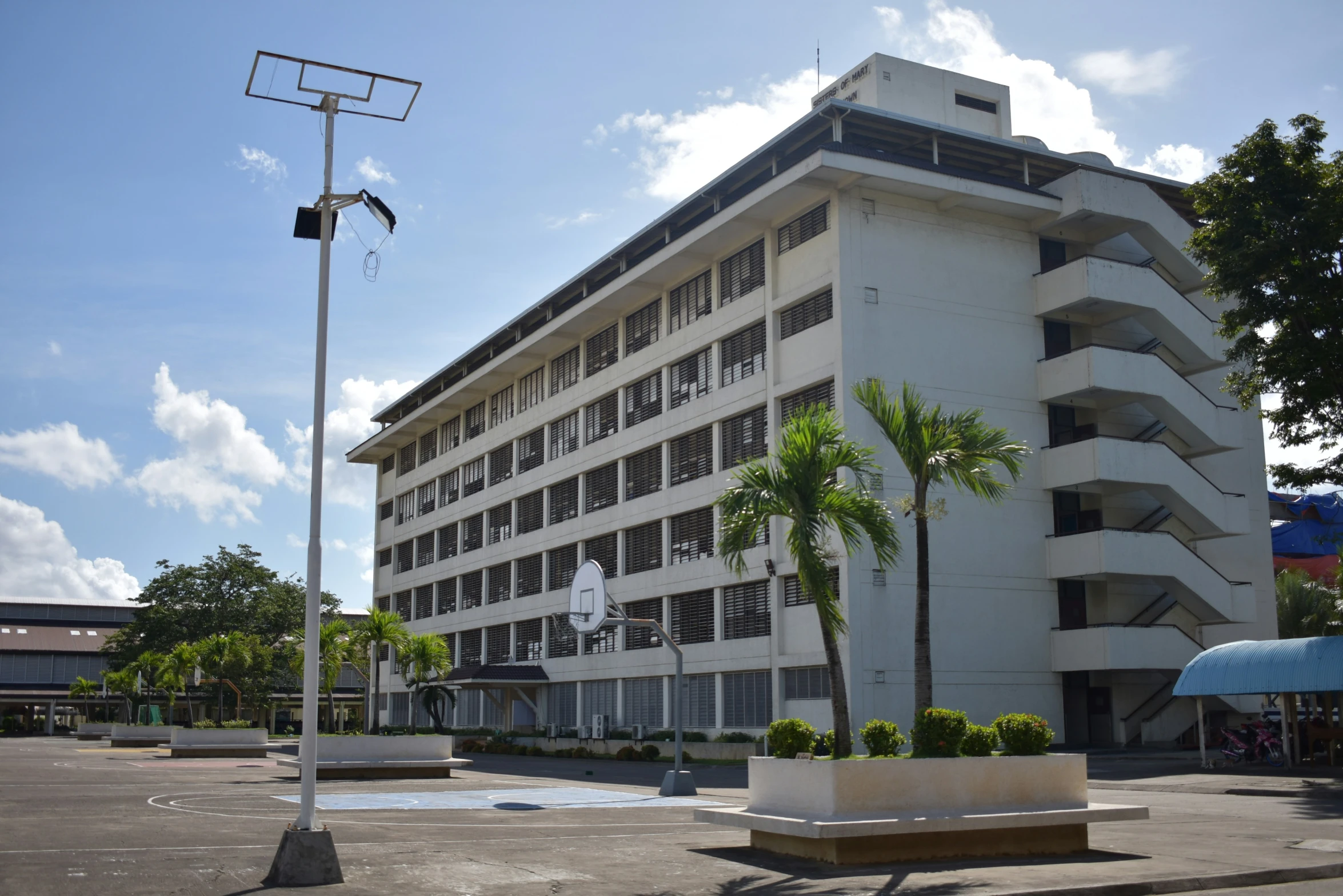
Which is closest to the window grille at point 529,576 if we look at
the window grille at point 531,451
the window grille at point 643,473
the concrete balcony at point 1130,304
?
the window grille at point 531,451

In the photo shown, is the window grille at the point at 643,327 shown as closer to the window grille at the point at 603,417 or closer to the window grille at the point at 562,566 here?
the window grille at the point at 603,417

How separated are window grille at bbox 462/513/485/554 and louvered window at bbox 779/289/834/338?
3087 centimetres

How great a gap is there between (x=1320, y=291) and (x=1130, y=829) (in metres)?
18.1

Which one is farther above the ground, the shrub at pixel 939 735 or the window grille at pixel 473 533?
the window grille at pixel 473 533

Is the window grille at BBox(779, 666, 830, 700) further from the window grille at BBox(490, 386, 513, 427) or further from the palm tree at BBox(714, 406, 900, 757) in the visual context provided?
the window grille at BBox(490, 386, 513, 427)

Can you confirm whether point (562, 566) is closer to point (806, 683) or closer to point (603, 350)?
point (603, 350)

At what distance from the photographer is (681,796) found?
2762 centimetres

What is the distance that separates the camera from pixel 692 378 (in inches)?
1989

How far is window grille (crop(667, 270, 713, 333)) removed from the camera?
49.9 metres

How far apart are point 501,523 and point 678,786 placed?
4153 centimetres

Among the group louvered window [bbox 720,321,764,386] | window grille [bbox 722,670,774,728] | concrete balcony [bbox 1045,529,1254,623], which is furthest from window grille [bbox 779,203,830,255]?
window grille [bbox 722,670,774,728]

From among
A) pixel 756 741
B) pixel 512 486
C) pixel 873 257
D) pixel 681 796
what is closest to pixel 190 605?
pixel 512 486

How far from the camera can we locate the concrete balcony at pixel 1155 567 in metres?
41.4

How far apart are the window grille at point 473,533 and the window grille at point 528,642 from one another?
7.79m
